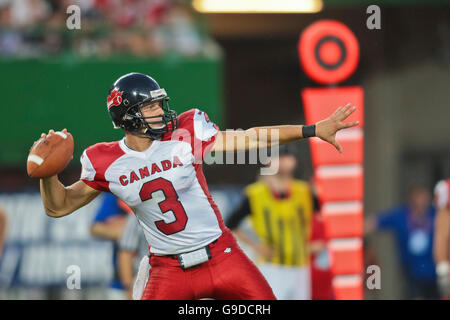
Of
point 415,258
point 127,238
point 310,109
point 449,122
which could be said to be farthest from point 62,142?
point 449,122

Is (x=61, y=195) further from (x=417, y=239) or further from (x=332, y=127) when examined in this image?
(x=417, y=239)

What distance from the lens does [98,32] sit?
467 inches

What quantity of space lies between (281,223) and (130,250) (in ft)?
5.56

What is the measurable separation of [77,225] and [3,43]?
3006 millimetres

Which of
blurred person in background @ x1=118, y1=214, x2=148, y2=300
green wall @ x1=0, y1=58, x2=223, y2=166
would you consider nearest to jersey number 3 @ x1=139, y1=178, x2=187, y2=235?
blurred person in background @ x1=118, y1=214, x2=148, y2=300

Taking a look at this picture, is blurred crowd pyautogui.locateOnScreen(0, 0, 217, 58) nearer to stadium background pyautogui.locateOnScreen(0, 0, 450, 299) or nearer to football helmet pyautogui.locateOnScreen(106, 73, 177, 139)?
stadium background pyautogui.locateOnScreen(0, 0, 450, 299)

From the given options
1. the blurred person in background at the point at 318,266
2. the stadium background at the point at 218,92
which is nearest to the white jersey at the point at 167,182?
the blurred person in background at the point at 318,266

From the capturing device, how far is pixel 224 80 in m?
15.2

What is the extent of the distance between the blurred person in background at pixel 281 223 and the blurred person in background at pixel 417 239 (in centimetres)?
262

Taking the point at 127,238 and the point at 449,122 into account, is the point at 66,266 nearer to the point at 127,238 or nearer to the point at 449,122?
the point at 127,238

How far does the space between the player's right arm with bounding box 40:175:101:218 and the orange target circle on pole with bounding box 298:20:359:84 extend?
3287 millimetres

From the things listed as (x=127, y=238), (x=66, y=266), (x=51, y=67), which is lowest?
(x=66, y=266)

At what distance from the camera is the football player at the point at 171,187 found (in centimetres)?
487

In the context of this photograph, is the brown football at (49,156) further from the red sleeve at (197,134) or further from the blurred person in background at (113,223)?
the blurred person in background at (113,223)
